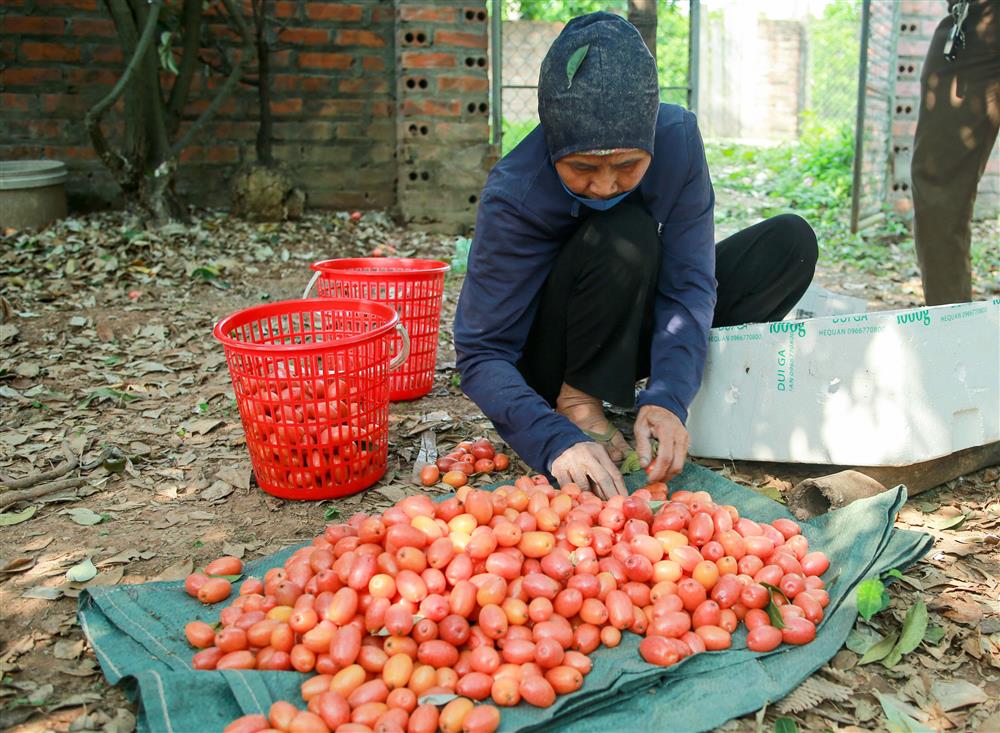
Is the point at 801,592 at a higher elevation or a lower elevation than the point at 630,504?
lower

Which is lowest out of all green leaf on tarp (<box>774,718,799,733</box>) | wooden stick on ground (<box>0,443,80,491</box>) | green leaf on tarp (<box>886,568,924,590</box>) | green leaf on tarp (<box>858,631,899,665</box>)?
green leaf on tarp (<box>774,718,799,733</box>)

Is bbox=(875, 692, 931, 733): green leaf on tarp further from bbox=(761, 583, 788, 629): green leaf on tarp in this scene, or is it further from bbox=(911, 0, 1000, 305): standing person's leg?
bbox=(911, 0, 1000, 305): standing person's leg

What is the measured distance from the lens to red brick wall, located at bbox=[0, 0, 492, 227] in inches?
213

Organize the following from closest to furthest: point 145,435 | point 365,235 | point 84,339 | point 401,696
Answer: point 401,696 → point 145,435 → point 84,339 → point 365,235

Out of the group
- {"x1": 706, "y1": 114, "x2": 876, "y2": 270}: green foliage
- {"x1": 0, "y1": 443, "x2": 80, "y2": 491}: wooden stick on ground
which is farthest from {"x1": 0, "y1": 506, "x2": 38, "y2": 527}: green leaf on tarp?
{"x1": 706, "y1": 114, "x2": 876, "y2": 270}: green foliage

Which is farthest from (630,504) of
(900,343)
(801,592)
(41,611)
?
(41,611)

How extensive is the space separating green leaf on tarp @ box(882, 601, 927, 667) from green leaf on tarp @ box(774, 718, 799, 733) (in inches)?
12.4

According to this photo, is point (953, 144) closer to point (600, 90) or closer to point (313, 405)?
point (600, 90)

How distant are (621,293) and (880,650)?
108 centimetres

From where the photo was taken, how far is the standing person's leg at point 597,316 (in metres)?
2.39

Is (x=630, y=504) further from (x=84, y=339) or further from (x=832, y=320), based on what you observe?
(x=84, y=339)

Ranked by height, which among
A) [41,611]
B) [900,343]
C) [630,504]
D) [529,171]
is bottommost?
[41,611]

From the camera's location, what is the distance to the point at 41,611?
6.51ft

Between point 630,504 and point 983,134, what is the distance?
246 cm
